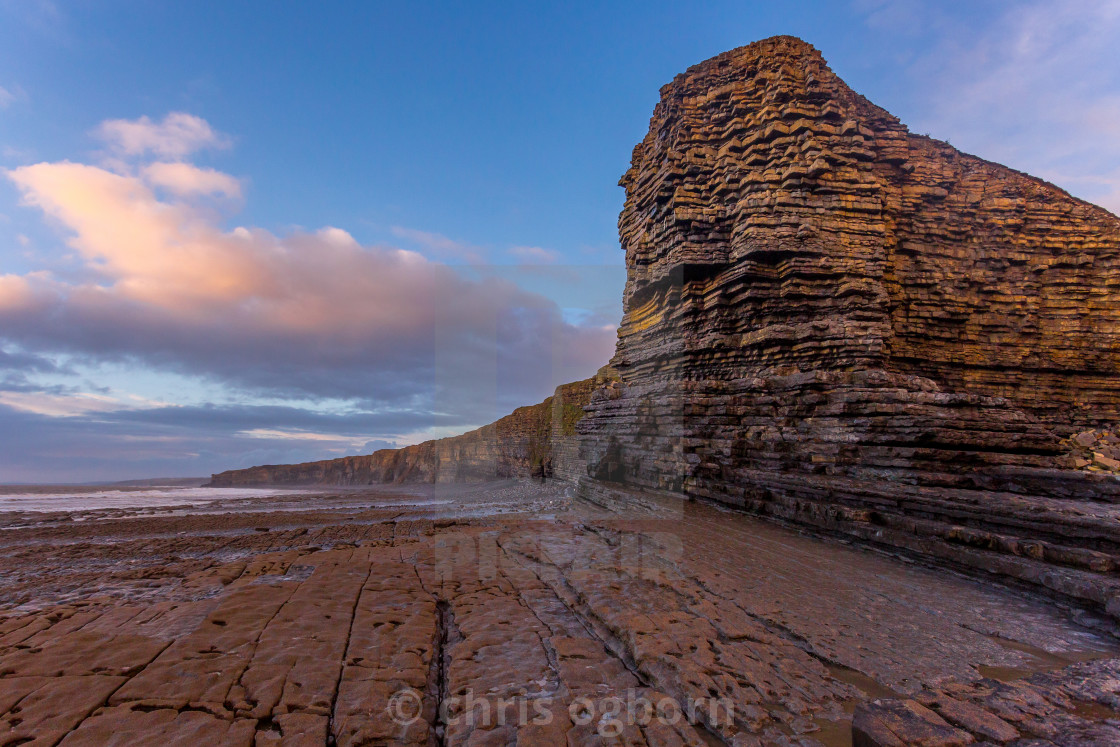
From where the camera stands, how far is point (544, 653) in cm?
452

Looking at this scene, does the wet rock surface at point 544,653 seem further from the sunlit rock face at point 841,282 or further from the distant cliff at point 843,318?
the sunlit rock face at point 841,282

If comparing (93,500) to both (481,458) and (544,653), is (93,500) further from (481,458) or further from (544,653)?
(544,653)

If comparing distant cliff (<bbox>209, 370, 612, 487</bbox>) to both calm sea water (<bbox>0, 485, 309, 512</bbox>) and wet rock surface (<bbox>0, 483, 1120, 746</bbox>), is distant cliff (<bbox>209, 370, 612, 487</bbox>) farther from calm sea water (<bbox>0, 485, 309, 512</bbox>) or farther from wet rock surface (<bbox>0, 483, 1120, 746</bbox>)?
calm sea water (<bbox>0, 485, 309, 512</bbox>)

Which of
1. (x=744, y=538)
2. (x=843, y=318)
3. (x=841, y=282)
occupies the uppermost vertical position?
(x=841, y=282)

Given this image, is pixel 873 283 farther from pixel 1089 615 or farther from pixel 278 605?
pixel 278 605

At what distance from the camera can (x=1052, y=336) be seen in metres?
15.9

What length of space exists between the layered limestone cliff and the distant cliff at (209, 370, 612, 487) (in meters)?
8.30

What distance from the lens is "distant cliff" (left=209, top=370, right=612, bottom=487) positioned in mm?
32562

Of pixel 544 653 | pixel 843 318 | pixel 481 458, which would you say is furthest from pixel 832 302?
pixel 481 458

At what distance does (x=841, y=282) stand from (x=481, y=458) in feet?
121

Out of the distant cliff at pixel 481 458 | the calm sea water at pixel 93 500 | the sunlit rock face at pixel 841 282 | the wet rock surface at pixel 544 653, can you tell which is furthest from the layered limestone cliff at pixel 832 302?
the calm sea water at pixel 93 500

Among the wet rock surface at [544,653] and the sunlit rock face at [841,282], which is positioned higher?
the sunlit rock face at [841,282]

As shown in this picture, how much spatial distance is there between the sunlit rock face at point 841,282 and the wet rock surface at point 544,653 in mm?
7012

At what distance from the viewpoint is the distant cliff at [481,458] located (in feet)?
107
